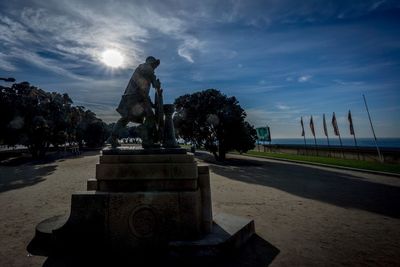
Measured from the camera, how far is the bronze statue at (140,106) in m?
5.05

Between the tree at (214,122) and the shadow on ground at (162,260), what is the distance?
60.1ft

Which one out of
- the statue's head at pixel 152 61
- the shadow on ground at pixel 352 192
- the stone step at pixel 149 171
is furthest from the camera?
the shadow on ground at pixel 352 192

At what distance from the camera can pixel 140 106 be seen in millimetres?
5074

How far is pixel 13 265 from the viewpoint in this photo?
11.7ft

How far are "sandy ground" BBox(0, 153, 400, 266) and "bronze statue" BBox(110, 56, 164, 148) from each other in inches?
112

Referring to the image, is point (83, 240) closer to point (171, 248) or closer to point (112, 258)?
point (112, 258)

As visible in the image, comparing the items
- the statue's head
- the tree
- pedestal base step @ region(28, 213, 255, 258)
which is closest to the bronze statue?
the statue's head

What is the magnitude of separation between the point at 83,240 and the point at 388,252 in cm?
543

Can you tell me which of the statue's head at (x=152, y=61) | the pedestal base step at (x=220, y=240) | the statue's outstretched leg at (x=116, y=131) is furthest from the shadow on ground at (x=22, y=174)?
the pedestal base step at (x=220, y=240)

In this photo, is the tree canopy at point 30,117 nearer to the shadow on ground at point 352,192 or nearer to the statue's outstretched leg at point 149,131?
the statue's outstretched leg at point 149,131

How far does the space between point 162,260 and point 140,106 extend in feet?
10.3

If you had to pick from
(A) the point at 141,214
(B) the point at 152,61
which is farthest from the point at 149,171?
(B) the point at 152,61

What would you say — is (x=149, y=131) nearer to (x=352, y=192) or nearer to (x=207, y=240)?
(x=207, y=240)

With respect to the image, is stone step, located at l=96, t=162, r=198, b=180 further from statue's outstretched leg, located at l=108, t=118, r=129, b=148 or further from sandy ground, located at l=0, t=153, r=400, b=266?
sandy ground, located at l=0, t=153, r=400, b=266
